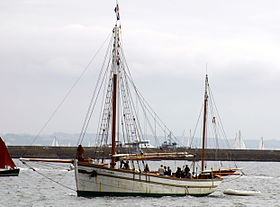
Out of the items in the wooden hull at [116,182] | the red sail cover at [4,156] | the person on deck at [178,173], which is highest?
the red sail cover at [4,156]

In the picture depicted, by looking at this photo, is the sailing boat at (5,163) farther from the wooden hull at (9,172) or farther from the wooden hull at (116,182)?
the wooden hull at (116,182)

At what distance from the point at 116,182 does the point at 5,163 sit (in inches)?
1307

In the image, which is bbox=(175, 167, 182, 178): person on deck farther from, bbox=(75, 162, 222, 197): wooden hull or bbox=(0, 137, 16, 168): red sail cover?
bbox=(0, 137, 16, 168): red sail cover

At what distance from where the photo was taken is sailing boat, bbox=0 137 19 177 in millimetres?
80250

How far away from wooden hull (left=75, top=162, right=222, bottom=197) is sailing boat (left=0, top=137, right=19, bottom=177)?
29419 mm

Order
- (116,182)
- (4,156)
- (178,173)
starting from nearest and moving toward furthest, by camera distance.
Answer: (116,182) → (178,173) → (4,156)

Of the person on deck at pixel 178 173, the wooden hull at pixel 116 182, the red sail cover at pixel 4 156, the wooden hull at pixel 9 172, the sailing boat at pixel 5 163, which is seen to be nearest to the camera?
the wooden hull at pixel 116 182

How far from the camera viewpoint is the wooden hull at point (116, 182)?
5209 centimetres

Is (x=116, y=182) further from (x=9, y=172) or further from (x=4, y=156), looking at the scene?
(x=9, y=172)

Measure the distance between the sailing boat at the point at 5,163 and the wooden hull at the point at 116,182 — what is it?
1158 inches

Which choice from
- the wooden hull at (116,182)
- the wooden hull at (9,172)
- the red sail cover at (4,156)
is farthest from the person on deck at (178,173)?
the wooden hull at (9,172)

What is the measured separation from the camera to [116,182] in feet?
172

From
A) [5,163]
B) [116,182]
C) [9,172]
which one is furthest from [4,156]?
[116,182]

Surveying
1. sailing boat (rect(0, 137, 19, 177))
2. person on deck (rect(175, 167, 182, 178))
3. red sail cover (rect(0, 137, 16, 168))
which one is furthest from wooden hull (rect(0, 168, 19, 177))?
person on deck (rect(175, 167, 182, 178))
